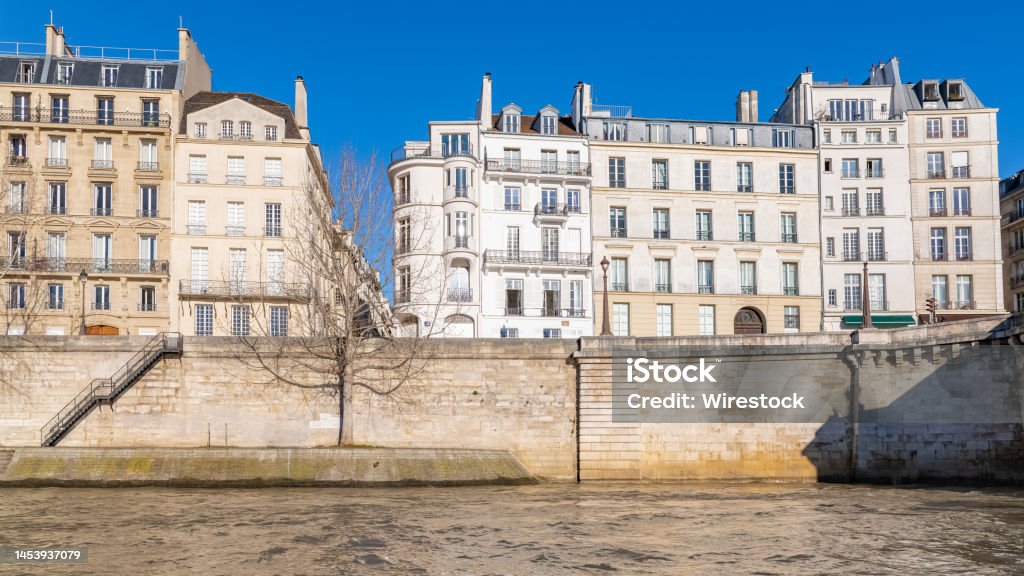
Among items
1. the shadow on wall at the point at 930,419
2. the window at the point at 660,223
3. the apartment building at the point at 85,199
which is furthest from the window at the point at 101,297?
the shadow on wall at the point at 930,419

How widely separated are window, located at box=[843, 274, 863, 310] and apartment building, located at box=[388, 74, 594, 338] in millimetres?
11950

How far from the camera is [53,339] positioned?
28.0 m

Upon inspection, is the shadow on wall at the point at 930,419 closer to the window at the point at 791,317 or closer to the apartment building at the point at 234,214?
the window at the point at 791,317

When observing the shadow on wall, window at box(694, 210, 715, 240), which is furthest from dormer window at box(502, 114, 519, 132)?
the shadow on wall

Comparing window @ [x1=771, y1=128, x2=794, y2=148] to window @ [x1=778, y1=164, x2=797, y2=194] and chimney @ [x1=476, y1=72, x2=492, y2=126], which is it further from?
chimney @ [x1=476, y1=72, x2=492, y2=126]

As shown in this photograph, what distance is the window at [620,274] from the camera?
40031 millimetres

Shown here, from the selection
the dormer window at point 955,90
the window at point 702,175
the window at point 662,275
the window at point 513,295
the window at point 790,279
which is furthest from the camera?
the dormer window at point 955,90

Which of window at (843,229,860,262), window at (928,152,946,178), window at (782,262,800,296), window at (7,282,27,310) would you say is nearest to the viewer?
window at (7,282,27,310)

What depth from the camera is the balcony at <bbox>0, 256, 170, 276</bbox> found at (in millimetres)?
36781

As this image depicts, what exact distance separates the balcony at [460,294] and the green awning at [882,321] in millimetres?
17141

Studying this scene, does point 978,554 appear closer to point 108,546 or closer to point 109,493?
point 108,546

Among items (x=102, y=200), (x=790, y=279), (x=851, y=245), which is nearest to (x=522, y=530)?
(x=790, y=279)

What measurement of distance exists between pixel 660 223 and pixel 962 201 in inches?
567

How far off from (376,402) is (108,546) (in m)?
11.8
